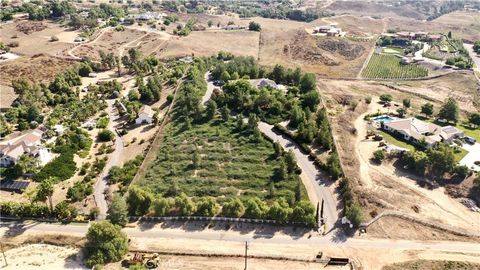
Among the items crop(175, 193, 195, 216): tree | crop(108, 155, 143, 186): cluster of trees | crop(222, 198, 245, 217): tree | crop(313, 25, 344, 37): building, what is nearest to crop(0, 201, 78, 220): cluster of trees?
crop(108, 155, 143, 186): cluster of trees

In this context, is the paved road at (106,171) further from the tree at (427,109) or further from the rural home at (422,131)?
the tree at (427,109)

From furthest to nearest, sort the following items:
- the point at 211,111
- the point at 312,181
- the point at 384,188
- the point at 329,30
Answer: the point at 329,30 → the point at 211,111 → the point at 312,181 → the point at 384,188

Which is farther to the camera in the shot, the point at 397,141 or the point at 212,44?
the point at 212,44

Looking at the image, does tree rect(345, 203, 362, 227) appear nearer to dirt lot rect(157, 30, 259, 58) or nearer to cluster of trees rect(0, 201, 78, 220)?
cluster of trees rect(0, 201, 78, 220)

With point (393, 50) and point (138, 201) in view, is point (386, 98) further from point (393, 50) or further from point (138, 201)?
point (138, 201)

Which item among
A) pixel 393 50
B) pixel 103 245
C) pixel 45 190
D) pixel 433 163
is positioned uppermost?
pixel 45 190

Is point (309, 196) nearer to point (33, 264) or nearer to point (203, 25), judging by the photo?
point (33, 264)

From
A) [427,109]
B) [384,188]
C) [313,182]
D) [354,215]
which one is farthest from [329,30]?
[354,215]
